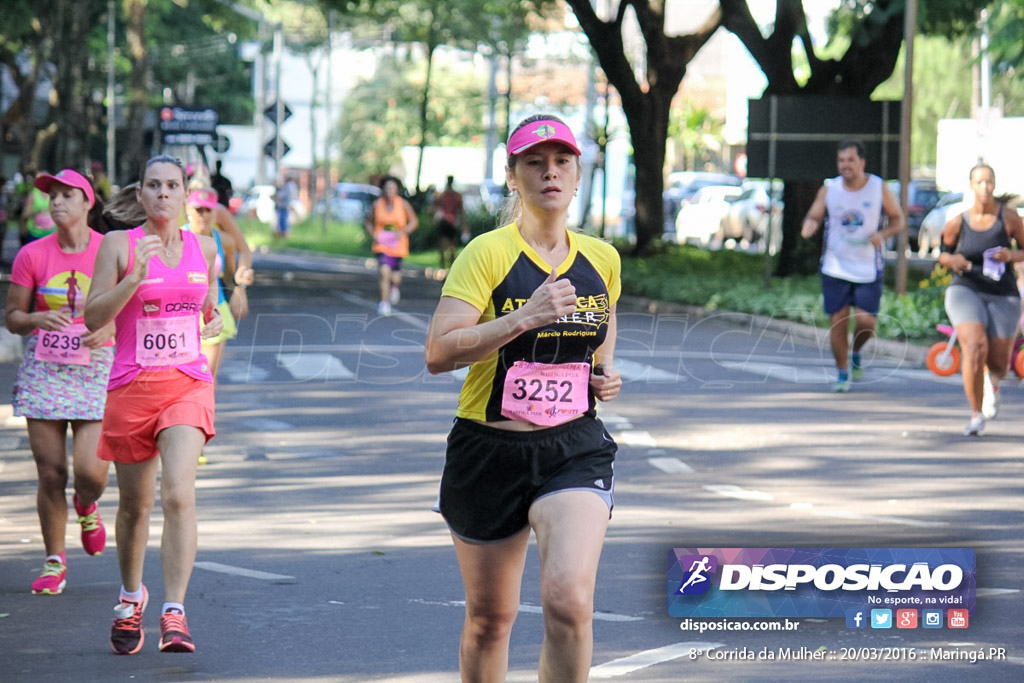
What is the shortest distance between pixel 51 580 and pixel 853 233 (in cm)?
862

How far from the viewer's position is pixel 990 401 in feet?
41.8

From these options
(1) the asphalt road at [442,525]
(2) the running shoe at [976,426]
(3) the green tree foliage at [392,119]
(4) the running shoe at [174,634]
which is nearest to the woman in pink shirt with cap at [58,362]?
(1) the asphalt road at [442,525]

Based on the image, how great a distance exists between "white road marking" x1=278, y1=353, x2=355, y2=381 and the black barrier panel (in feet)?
31.4

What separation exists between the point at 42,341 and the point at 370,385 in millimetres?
A: 7864

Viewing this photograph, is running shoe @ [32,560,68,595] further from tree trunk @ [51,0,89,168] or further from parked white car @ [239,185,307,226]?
parked white car @ [239,185,307,226]

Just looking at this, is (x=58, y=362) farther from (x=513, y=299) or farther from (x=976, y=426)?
(x=976, y=426)

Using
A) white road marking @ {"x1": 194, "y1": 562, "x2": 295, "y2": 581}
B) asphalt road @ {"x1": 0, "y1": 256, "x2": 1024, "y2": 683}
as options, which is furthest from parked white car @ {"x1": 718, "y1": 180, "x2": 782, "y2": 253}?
white road marking @ {"x1": 194, "y1": 562, "x2": 295, "y2": 581}

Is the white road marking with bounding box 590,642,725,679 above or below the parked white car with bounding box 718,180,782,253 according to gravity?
below

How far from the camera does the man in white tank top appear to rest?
46.2 ft

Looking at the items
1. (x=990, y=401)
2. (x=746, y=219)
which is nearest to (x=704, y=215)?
(x=746, y=219)

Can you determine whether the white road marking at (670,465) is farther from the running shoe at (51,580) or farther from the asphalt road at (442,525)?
the running shoe at (51,580)

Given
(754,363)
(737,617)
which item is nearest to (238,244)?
(737,617)

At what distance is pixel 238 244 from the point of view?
1095cm

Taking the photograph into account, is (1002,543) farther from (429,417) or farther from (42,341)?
(429,417)
